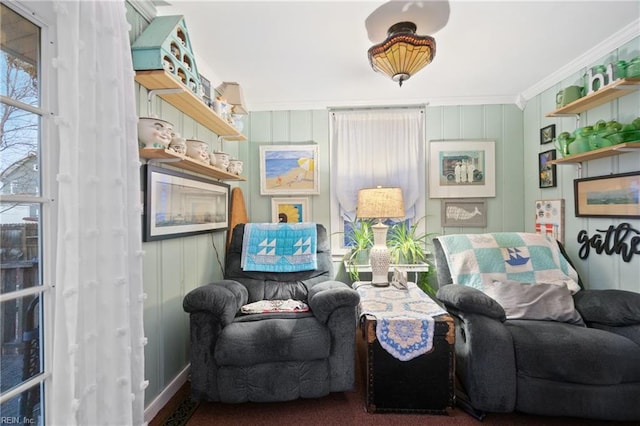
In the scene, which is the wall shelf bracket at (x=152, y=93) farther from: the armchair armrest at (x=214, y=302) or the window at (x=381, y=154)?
the window at (x=381, y=154)

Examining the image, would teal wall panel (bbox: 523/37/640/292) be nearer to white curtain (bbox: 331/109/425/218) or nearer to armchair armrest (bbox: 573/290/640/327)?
armchair armrest (bbox: 573/290/640/327)

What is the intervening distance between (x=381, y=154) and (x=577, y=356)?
6.75 ft

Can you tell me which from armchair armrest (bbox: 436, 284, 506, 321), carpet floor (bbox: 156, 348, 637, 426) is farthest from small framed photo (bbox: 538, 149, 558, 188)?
carpet floor (bbox: 156, 348, 637, 426)

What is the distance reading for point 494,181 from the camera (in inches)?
111

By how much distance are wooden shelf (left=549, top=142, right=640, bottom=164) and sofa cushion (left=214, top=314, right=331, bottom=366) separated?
2143mm

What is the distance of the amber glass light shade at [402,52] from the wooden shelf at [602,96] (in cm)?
119

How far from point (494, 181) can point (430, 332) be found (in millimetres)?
1953

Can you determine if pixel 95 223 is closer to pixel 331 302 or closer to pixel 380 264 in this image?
pixel 331 302

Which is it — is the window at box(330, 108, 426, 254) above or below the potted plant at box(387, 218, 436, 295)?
above

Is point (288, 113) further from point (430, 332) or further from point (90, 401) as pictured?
point (90, 401)

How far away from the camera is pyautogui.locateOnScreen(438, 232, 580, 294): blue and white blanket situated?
2.10 metres

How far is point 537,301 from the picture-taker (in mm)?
1818

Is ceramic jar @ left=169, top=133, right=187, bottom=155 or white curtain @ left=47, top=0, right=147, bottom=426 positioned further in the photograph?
ceramic jar @ left=169, top=133, right=187, bottom=155

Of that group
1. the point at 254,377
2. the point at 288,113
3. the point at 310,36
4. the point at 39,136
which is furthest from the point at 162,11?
the point at 254,377
